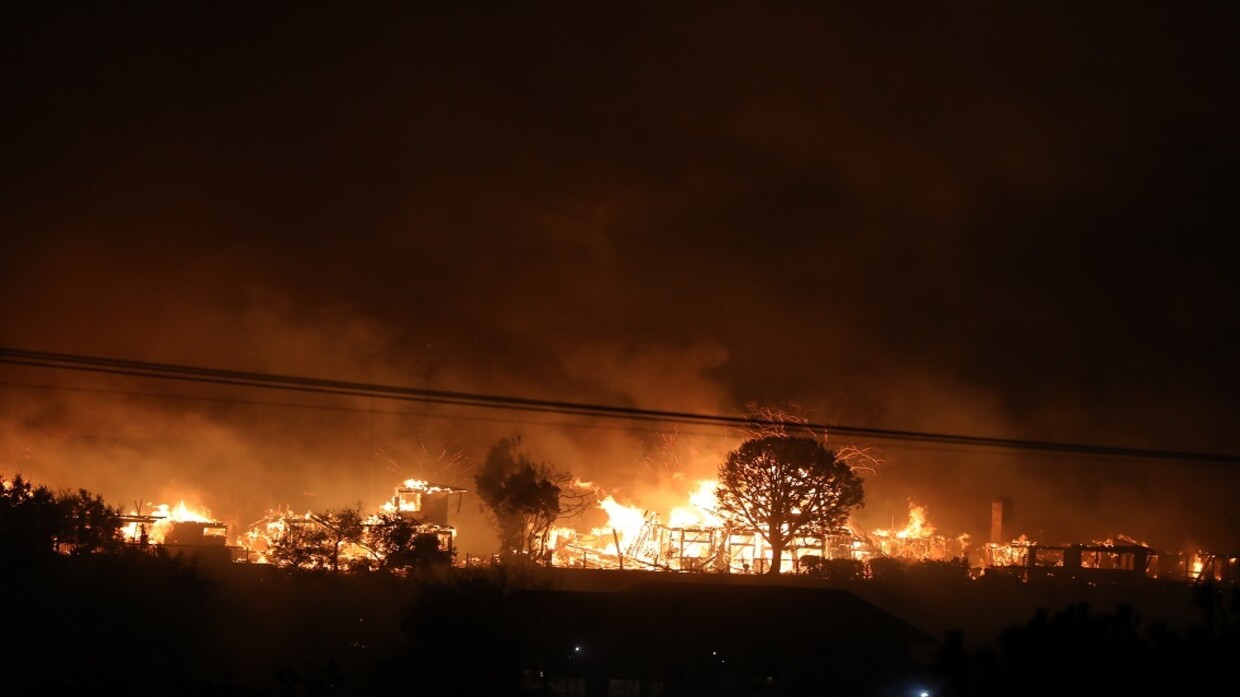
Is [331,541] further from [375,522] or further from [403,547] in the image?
[403,547]

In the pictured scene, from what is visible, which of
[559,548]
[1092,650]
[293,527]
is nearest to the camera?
[1092,650]

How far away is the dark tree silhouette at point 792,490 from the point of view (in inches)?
1746

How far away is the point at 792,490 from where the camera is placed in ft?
146

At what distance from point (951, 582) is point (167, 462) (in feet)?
140

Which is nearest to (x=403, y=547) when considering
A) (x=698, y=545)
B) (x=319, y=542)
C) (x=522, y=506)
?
(x=319, y=542)

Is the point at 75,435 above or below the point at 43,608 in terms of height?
above

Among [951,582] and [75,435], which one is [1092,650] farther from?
[75,435]

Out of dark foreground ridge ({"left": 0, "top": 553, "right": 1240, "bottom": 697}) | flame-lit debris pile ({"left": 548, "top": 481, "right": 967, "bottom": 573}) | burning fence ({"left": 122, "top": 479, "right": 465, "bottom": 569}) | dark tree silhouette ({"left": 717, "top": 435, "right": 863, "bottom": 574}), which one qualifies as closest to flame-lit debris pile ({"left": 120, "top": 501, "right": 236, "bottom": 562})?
burning fence ({"left": 122, "top": 479, "right": 465, "bottom": 569})

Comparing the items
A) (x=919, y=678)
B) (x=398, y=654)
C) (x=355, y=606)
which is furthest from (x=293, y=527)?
(x=919, y=678)

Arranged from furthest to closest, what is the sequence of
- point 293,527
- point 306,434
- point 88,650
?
point 306,434
point 293,527
point 88,650

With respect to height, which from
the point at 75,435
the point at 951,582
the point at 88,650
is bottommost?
the point at 88,650

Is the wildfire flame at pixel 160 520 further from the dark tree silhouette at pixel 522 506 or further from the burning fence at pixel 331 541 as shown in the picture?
the dark tree silhouette at pixel 522 506

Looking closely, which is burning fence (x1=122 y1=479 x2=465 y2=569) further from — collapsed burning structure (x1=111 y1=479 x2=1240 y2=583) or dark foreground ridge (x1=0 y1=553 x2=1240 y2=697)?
dark foreground ridge (x1=0 y1=553 x2=1240 y2=697)

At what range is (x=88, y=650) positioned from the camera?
28.0m
